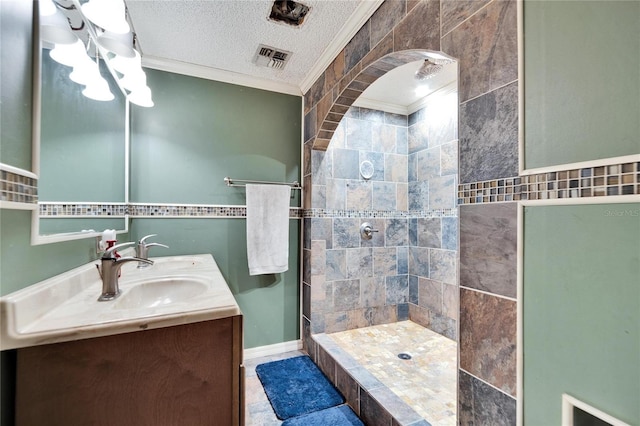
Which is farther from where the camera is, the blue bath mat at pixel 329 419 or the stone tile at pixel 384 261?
the stone tile at pixel 384 261

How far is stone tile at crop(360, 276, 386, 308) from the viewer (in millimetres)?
2668

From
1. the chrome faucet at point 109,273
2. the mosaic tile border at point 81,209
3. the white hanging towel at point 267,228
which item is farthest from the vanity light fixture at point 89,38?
the white hanging towel at point 267,228

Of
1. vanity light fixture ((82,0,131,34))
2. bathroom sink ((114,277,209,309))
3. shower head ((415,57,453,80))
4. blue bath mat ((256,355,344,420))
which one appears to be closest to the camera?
vanity light fixture ((82,0,131,34))

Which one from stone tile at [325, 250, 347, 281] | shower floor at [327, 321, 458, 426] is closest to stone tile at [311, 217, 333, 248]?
stone tile at [325, 250, 347, 281]

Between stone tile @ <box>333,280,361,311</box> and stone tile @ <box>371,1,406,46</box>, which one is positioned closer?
stone tile @ <box>371,1,406,46</box>

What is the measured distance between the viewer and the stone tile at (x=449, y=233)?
2438 mm

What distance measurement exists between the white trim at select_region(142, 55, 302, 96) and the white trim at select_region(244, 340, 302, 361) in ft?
7.35

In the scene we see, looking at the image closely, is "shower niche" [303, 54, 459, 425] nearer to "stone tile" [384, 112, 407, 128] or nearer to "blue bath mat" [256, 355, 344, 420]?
"stone tile" [384, 112, 407, 128]

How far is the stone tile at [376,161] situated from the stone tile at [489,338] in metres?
1.92

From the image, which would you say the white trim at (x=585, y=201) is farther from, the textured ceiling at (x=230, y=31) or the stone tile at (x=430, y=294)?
the stone tile at (x=430, y=294)

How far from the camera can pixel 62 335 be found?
2.25ft

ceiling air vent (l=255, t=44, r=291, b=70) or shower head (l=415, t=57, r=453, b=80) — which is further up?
ceiling air vent (l=255, t=44, r=291, b=70)

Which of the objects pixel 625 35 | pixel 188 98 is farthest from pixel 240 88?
pixel 625 35

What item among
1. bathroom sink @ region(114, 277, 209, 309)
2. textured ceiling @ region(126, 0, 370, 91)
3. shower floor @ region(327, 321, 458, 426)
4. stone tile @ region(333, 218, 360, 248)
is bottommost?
shower floor @ region(327, 321, 458, 426)
